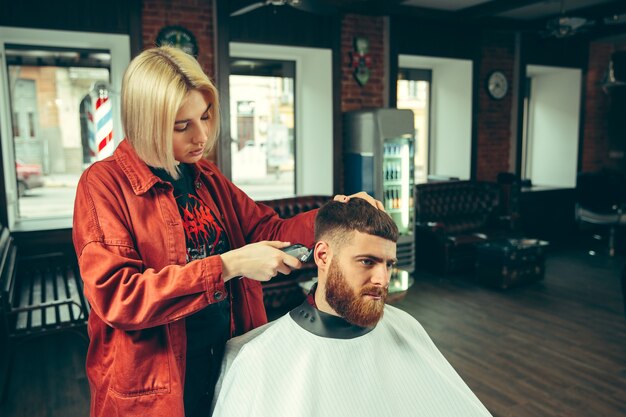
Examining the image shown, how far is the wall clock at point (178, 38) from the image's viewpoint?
421 centimetres

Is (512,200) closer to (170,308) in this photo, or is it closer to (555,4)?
(555,4)

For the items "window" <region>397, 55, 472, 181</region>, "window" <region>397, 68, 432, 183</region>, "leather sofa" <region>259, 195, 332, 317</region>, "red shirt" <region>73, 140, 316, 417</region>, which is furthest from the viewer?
"window" <region>397, 68, 432, 183</region>

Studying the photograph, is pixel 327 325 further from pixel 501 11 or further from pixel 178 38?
pixel 501 11

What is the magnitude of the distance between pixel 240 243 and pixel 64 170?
408cm

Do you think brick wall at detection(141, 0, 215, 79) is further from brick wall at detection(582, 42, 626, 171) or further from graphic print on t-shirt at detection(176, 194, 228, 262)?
brick wall at detection(582, 42, 626, 171)

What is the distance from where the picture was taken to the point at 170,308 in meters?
0.96

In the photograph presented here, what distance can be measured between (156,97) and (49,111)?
4.13 meters

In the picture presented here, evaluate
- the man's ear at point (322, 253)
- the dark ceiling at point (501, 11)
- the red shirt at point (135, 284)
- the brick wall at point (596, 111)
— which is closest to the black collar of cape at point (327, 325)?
the man's ear at point (322, 253)

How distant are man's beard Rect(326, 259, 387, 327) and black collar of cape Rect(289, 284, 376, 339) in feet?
0.17

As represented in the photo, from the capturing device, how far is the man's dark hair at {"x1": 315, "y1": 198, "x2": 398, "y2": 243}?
121cm

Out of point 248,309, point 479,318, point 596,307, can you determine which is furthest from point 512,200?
point 248,309

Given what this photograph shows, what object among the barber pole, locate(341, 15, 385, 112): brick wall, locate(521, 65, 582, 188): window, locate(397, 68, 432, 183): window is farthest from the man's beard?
Result: locate(521, 65, 582, 188): window

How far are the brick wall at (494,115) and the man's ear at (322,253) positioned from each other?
520 cm

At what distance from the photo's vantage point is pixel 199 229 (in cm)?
116
